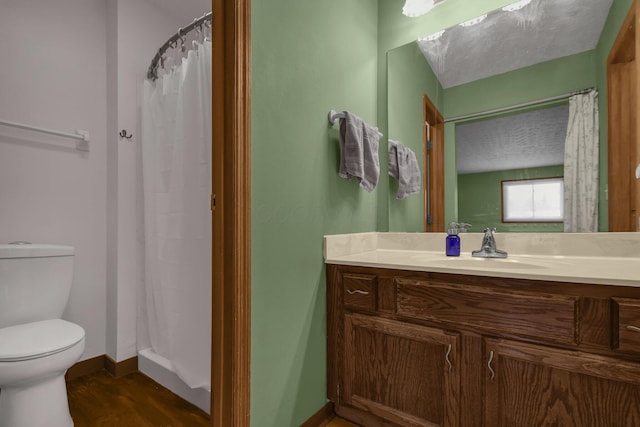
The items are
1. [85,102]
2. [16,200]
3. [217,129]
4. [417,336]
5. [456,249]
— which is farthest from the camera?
[85,102]

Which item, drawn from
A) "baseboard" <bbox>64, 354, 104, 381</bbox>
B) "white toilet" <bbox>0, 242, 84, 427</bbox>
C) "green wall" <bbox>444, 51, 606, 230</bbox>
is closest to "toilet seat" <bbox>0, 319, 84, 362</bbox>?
"white toilet" <bbox>0, 242, 84, 427</bbox>

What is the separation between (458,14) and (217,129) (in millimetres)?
1452

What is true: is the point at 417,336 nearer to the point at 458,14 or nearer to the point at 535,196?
the point at 535,196

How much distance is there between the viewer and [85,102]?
6.28 ft

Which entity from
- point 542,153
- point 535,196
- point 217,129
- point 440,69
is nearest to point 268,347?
point 217,129

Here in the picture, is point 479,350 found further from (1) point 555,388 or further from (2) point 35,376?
(2) point 35,376

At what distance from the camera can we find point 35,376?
47.3 inches

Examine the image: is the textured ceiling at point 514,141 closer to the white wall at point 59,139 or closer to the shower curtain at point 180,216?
the shower curtain at point 180,216

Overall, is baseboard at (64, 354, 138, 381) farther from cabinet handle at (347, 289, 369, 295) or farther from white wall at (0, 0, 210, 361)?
cabinet handle at (347, 289, 369, 295)

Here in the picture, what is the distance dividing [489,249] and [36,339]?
6.81ft

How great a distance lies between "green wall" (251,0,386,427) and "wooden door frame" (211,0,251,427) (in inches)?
1.9

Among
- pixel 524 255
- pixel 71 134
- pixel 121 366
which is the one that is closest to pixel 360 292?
pixel 524 255

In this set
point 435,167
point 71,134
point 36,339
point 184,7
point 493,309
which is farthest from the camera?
point 184,7

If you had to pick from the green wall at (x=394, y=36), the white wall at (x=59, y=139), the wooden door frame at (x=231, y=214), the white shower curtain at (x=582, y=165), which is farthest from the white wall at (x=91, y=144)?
the white shower curtain at (x=582, y=165)
